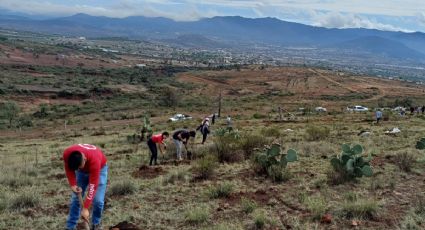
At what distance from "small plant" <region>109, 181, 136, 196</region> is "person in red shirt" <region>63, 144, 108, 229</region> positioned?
2.74 m

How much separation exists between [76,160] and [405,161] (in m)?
9.23

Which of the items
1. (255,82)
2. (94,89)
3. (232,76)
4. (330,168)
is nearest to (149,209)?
(330,168)

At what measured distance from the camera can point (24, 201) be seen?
9695 mm

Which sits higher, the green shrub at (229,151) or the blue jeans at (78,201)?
the blue jeans at (78,201)

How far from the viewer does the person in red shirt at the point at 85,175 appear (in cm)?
641

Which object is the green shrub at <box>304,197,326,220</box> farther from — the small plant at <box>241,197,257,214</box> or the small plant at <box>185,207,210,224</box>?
the small plant at <box>185,207,210,224</box>

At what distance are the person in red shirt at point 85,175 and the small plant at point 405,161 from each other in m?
8.24

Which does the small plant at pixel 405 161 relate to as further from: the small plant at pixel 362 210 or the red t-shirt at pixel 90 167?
the red t-shirt at pixel 90 167

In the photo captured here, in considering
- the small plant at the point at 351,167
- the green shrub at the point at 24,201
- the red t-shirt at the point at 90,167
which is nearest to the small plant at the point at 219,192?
the small plant at the point at 351,167

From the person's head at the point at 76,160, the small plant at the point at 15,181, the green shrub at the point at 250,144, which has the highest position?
the person's head at the point at 76,160

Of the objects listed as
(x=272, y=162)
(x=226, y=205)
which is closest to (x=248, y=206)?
(x=226, y=205)

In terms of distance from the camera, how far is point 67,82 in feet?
230

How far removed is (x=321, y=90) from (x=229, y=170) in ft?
223

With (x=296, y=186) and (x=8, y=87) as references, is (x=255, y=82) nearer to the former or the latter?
(x=8, y=87)
